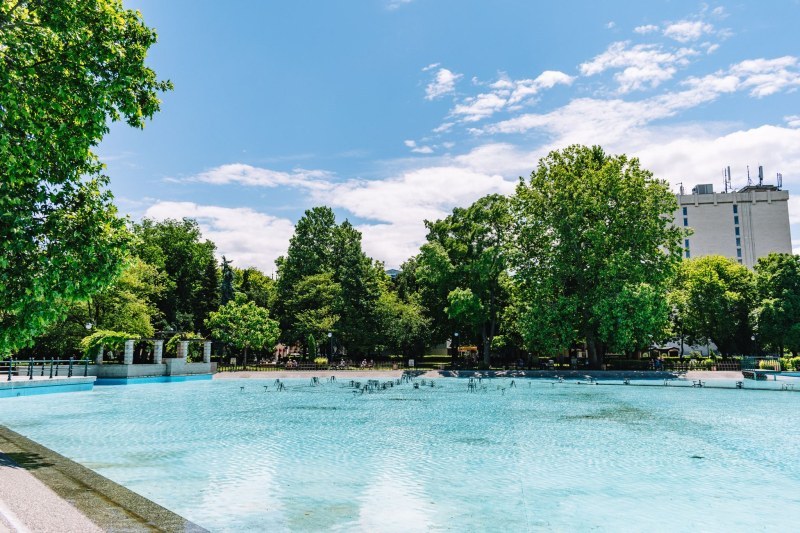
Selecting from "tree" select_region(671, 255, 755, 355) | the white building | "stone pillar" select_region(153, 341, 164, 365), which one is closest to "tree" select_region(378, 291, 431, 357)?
"stone pillar" select_region(153, 341, 164, 365)

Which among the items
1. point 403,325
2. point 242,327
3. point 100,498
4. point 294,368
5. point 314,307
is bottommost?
point 294,368

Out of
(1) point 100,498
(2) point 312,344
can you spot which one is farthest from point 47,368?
(1) point 100,498

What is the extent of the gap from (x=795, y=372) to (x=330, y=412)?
37401 millimetres

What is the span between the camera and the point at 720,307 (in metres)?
51.1

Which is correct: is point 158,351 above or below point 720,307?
below

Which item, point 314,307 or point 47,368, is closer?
point 47,368

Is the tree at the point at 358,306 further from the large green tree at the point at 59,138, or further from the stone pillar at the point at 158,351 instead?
the large green tree at the point at 59,138

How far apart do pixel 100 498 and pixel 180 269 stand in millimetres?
57645

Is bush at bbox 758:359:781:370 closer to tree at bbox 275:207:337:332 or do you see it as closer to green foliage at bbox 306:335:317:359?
green foliage at bbox 306:335:317:359

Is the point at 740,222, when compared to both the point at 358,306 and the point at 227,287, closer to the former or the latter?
the point at 358,306

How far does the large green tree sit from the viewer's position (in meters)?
9.91

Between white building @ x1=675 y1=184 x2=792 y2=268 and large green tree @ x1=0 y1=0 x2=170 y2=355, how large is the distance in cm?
9488

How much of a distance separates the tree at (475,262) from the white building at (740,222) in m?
58.9

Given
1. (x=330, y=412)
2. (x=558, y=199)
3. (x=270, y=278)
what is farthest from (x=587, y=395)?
(x=270, y=278)
